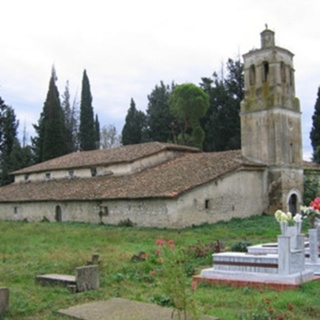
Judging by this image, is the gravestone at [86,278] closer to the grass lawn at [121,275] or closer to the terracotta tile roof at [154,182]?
the grass lawn at [121,275]

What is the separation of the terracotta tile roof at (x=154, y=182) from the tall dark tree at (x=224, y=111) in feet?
50.6

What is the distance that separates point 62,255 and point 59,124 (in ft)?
112

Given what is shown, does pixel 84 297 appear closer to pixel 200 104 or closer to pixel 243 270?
pixel 243 270

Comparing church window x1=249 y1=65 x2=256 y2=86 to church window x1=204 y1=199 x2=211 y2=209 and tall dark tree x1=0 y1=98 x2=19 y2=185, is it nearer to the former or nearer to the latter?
church window x1=204 y1=199 x2=211 y2=209

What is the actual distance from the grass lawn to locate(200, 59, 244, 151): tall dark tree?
84.3ft

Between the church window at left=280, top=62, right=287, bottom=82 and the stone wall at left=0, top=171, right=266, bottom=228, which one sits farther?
the church window at left=280, top=62, right=287, bottom=82

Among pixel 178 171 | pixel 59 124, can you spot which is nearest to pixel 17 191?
pixel 59 124

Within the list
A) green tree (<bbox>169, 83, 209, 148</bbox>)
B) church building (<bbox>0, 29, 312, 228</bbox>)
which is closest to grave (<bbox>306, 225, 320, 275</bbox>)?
church building (<bbox>0, 29, 312, 228</bbox>)

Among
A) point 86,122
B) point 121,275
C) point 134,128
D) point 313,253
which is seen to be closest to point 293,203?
point 313,253

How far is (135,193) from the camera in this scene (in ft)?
84.2

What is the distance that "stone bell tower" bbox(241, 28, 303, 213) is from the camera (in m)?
28.6

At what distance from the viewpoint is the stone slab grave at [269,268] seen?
9664 mm

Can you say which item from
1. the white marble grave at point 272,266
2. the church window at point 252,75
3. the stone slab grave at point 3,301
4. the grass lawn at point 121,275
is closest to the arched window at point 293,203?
the church window at point 252,75

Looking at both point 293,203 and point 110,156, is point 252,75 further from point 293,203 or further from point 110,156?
point 110,156
